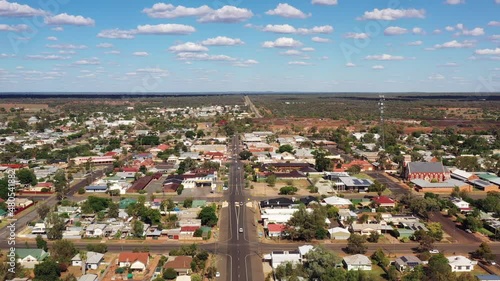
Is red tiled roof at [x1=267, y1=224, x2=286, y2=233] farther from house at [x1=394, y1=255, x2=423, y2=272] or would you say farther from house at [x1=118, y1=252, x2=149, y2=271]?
house at [x1=118, y1=252, x2=149, y2=271]

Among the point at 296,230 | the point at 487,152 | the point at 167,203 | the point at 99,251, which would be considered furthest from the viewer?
the point at 487,152

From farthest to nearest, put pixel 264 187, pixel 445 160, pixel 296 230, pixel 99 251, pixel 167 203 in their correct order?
pixel 445 160, pixel 264 187, pixel 167 203, pixel 296 230, pixel 99 251

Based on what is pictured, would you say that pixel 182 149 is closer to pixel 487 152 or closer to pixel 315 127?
pixel 315 127

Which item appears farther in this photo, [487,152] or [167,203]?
[487,152]

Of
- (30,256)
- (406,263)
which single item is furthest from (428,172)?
(30,256)

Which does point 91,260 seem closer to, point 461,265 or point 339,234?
point 339,234

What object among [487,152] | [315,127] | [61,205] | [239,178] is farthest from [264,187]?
[315,127]
